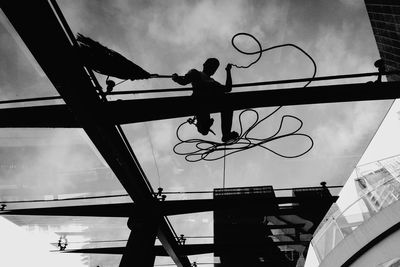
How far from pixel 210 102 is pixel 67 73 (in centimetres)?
182

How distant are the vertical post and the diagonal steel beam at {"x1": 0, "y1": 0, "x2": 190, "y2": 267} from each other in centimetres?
151

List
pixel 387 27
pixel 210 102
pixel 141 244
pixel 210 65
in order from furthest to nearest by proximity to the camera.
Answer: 1. pixel 141 244
2. pixel 387 27
3. pixel 210 65
4. pixel 210 102

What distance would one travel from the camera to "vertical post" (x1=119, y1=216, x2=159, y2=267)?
4988 millimetres

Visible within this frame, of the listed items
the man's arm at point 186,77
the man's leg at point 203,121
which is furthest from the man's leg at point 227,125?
the man's arm at point 186,77

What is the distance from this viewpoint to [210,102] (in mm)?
3275

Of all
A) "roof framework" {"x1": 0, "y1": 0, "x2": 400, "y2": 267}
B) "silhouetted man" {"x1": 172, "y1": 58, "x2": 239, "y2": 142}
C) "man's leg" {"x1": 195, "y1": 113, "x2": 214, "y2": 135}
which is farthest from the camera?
"man's leg" {"x1": 195, "y1": 113, "x2": 214, "y2": 135}

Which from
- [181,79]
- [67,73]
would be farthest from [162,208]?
[67,73]

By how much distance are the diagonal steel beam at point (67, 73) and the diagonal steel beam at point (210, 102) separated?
219 mm

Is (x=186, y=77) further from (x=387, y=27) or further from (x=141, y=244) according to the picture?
(x=387, y=27)

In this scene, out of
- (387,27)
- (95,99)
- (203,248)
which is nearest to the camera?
(95,99)

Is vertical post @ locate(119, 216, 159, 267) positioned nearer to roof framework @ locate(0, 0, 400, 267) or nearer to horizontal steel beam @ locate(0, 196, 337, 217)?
roof framework @ locate(0, 0, 400, 267)

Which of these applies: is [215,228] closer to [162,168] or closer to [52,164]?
[162,168]

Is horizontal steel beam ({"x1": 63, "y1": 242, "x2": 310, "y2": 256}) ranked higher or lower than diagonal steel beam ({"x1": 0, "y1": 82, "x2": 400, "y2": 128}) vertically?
lower

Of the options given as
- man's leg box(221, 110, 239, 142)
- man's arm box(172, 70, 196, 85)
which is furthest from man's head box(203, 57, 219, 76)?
man's leg box(221, 110, 239, 142)
